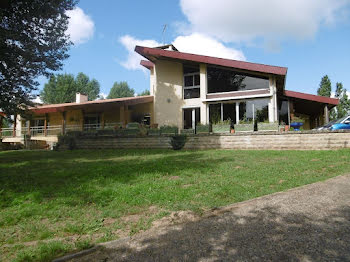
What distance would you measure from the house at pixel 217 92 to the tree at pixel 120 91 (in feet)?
143

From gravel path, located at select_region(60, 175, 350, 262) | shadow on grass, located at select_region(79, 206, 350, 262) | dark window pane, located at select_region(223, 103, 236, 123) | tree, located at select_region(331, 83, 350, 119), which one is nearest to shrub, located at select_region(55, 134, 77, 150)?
dark window pane, located at select_region(223, 103, 236, 123)

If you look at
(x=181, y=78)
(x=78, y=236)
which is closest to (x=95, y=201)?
(x=78, y=236)

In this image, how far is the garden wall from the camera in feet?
34.9

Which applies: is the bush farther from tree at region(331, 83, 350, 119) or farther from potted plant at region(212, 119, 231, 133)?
tree at region(331, 83, 350, 119)

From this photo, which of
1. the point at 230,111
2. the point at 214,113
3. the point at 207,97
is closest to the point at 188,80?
the point at 207,97

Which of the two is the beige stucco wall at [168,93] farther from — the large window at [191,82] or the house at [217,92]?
the large window at [191,82]

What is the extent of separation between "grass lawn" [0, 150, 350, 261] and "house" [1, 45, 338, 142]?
765 centimetres

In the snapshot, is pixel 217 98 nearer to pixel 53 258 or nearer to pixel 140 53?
pixel 140 53

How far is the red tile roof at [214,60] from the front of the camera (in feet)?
46.2

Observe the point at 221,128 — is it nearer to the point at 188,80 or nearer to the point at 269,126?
the point at 269,126

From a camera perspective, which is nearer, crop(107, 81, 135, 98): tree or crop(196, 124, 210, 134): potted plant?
crop(196, 124, 210, 134): potted plant

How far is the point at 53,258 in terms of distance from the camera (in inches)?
119

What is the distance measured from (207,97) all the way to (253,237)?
14.1m

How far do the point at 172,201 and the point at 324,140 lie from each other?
9.28 metres
